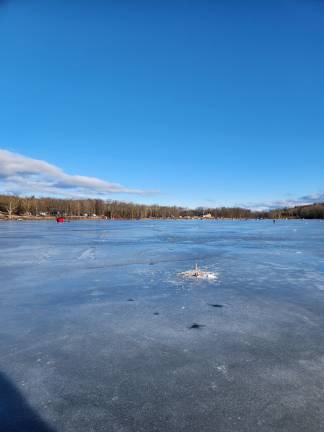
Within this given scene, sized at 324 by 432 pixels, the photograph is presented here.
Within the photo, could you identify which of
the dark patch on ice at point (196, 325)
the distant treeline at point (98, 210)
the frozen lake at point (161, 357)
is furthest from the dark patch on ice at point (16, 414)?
the distant treeline at point (98, 210)

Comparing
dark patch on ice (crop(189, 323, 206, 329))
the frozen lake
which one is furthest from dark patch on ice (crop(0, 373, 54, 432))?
dark patch on ice (crop(189, 323, 206, 329))

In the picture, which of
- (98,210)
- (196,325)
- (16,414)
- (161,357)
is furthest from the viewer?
(98,210)

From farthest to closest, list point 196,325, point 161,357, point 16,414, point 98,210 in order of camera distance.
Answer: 1. point 98,210
2. point 196,325
3. point 161,357
4. point 16,414

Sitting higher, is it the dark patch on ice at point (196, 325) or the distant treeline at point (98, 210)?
the distant treeline at point (98, 210)

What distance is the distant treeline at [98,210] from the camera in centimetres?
7934

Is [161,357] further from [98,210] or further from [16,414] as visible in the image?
[98,210]

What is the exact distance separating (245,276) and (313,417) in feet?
16.9

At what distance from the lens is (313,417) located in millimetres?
2115

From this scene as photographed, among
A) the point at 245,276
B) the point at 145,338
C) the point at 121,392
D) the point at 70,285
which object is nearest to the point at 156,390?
the point at 121,392

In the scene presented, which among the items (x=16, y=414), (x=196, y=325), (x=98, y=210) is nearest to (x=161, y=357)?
(x=196, y=325)

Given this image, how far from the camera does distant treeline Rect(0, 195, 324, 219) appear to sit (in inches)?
3124

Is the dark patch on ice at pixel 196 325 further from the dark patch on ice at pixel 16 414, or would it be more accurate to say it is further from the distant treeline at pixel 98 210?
the distant treeline at pixel 98 210

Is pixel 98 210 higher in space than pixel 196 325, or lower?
higher

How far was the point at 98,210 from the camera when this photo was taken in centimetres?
10594
